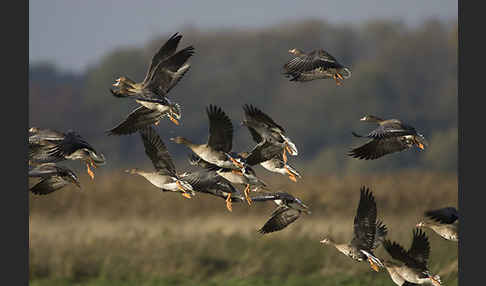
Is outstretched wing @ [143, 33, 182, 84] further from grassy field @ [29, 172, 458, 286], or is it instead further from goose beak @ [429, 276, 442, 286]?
grassy field @ [29, 172, 458, 286]

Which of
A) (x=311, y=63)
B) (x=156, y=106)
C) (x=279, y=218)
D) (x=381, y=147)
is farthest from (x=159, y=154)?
(x=381, y=147)

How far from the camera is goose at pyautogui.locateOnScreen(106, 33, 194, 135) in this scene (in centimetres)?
695

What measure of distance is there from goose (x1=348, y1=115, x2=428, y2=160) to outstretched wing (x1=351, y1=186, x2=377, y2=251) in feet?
1.09

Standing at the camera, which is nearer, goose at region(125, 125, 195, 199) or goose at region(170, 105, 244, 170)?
goose at region(170, 105, 244, 170)

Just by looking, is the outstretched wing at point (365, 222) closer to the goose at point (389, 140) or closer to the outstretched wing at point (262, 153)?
the goose at point (389, 140)

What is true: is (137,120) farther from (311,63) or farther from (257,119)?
(311,63)

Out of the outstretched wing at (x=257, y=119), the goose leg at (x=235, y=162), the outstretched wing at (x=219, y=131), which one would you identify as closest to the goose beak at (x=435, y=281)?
the outstretched wing at (x=257, y=119)

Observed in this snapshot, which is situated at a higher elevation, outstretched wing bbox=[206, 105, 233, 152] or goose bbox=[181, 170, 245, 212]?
outstretched wing bbox=[206, 105, 233, 152]

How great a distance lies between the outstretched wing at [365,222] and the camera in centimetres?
728

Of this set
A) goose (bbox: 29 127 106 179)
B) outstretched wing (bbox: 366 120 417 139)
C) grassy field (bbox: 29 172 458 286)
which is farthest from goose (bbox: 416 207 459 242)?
grassy field (bbox: 29 172 458 286)

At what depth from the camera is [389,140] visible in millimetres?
7484

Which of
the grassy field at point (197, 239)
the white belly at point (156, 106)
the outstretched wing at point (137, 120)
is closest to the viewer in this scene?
the white belly at point (156, 106)

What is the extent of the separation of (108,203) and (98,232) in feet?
9.95

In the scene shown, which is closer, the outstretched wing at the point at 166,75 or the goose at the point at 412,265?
the outstretched wing at the point at 166,75
